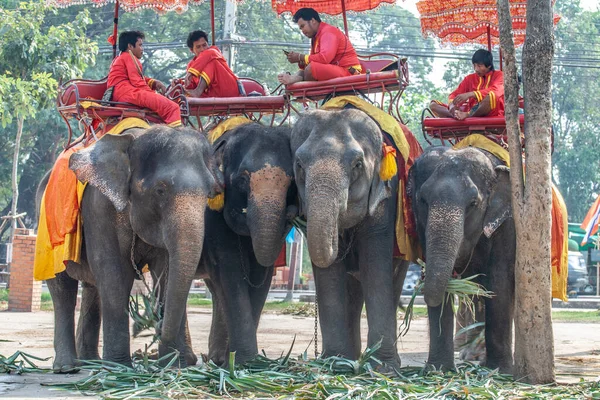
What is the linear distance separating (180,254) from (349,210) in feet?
4.13

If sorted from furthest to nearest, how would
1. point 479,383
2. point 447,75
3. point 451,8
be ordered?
point 447,75, point 451,8, point 479,383

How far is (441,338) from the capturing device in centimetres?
723

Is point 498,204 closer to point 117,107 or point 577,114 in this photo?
point 117,107

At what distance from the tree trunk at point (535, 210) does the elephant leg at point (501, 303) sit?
26.8 inches

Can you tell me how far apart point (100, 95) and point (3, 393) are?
3079 millimetres

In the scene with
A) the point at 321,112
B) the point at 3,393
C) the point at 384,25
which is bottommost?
the point at 3,393

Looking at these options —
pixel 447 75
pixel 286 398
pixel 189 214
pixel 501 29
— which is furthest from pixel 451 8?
pixel 447 75

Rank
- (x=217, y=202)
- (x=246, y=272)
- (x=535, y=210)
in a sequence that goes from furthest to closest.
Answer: (x=246, y=272) < (x=217, y=202) < (x=535, y=210)

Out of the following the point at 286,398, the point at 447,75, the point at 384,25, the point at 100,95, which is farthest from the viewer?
the point at 384,25

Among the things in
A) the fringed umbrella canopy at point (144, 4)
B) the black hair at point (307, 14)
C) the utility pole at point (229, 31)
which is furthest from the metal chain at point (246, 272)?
the utility pole at point (229, 31)

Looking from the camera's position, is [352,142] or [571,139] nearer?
[352,142]

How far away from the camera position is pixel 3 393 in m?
5.89

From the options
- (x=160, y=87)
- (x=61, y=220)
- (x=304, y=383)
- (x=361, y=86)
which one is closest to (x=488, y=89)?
(x=361, y=86)

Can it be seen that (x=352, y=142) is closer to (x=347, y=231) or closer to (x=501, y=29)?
(x=347, y=231)
